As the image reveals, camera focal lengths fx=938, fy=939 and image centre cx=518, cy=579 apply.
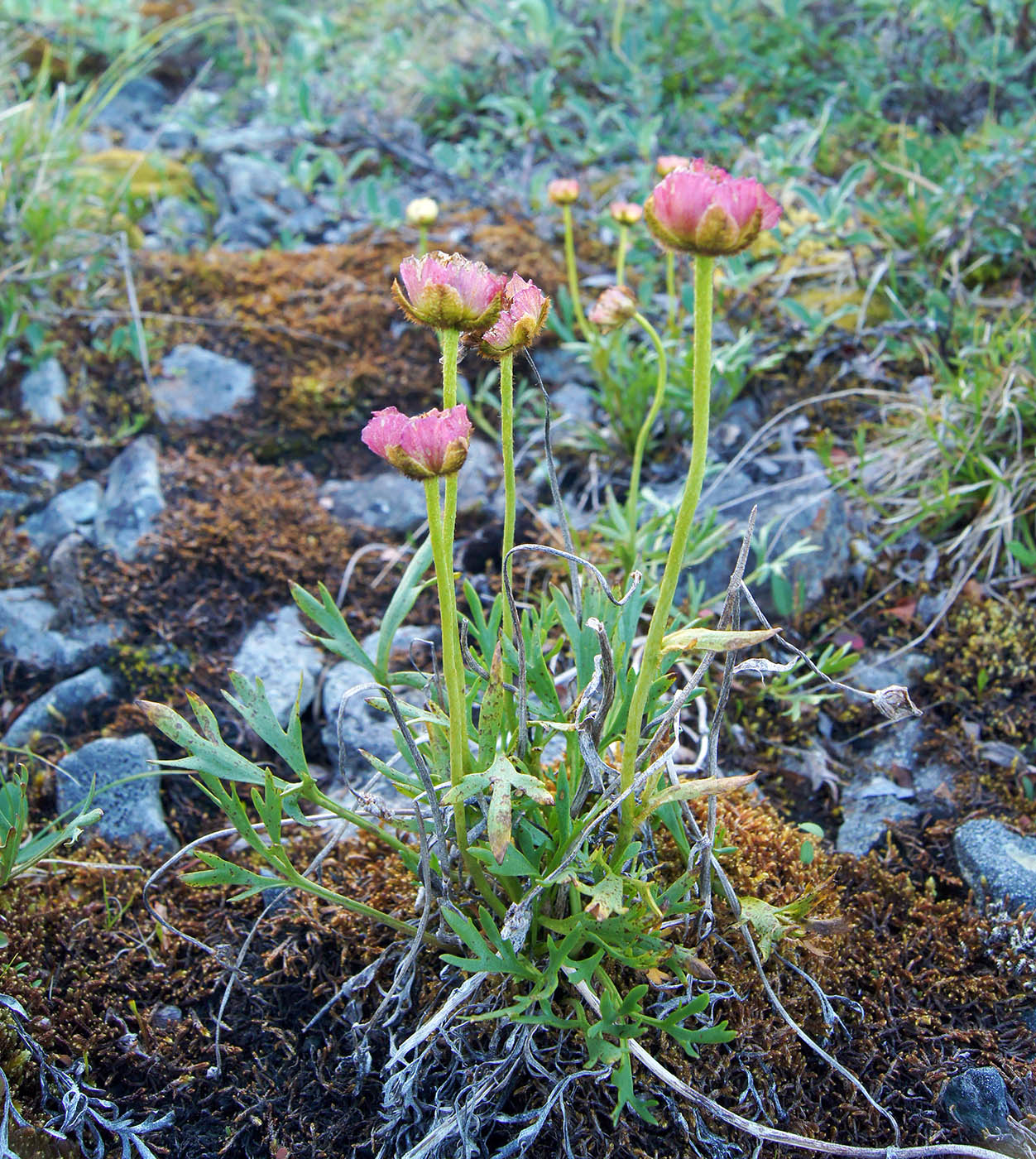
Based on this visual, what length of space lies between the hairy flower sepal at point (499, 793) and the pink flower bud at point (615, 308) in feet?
3.28

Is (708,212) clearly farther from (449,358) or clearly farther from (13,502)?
(13,502)

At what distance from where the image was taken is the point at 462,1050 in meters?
1.55

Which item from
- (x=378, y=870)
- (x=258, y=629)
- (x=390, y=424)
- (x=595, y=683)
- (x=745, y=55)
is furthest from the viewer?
(x=745, y=55)

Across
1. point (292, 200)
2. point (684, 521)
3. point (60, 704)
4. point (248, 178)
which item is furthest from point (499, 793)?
point (248, 178)

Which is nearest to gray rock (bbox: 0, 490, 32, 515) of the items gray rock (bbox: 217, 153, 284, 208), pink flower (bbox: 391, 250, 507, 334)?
gray rock (bbox: 217, 153, 284, 208)

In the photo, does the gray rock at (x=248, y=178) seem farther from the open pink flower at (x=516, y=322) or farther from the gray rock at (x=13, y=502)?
the open pink flower at (x=516, y=322)

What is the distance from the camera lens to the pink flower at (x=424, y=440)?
1192mm

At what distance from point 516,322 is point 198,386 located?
213 centimetres

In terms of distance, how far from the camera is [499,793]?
132 cm

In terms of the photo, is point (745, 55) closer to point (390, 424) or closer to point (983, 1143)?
point (390, 424)

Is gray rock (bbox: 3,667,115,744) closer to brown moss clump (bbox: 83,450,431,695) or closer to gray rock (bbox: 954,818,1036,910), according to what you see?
brown moss clump (bbox: 83,450,431,695)

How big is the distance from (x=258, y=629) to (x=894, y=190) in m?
2.92

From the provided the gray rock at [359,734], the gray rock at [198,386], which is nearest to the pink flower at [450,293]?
the gray rock at [359,734]

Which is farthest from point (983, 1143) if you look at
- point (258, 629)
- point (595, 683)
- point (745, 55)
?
point (745, 55)
